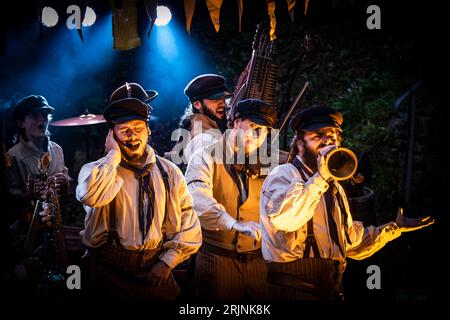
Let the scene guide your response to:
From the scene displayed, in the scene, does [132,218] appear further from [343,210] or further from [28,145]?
[28,145]

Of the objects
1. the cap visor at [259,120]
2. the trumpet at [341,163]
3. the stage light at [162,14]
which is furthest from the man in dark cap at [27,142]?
the trumpet at [341,163]

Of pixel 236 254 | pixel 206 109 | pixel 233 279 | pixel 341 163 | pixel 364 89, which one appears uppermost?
pixel 364 89

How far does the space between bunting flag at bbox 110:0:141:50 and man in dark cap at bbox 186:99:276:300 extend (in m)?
1.46

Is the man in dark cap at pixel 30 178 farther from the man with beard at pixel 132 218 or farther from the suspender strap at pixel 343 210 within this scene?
the suspender strap at pixel 343 210

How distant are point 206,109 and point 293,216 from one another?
2702mm

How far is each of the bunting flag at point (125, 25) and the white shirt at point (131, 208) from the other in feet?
5.36

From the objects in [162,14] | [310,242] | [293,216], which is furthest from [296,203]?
[162,14]

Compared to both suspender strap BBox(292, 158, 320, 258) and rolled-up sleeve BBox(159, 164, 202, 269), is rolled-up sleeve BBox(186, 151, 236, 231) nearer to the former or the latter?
rolled-up sleeve BBox(159, 164, 202, 269)

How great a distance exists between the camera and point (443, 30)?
757 centimetres

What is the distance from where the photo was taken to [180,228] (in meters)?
5.20
